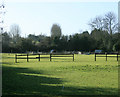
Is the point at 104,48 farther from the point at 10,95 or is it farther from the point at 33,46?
the point at 10,95

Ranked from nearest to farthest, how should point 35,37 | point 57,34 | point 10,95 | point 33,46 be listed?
point 10,95 < point 33,46 < point 57,34 < point 35,37

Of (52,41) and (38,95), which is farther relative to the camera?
(52,41)

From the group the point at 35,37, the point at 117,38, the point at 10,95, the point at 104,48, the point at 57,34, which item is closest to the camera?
the point at 10,95

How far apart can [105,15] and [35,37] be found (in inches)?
1680

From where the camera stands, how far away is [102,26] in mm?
56406

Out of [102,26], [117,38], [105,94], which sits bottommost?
[105,94]

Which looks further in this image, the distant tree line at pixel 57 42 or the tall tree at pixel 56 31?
the tall tree at pixel 56 31

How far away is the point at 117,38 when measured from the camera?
5359cm

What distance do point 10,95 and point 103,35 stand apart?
5239cm

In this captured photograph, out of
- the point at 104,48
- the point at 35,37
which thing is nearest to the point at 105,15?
Result: the point at 104,48

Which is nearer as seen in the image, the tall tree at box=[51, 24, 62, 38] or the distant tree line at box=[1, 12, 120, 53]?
the distant tree line at box=[1, 12, 120, 53]

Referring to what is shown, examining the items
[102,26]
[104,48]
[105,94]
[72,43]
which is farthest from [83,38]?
[105,94]

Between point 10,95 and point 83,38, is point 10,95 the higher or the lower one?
the lower one

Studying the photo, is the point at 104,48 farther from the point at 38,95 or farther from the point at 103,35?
the point at 38,95
